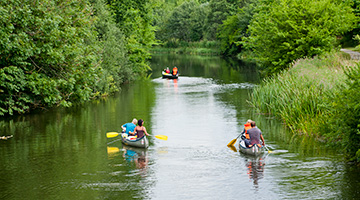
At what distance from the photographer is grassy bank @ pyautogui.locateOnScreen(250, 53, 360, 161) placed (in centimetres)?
1744

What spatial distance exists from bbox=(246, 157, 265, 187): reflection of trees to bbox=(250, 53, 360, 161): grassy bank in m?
2.74

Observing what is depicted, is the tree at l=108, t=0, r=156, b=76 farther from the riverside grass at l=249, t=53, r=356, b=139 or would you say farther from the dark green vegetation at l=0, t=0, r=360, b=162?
the riverside grass at l=249, t=53, r=356, b=139

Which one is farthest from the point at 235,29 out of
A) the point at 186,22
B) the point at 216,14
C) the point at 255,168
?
the point at 255,168

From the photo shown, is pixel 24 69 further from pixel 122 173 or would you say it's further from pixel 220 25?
pixel 220 25

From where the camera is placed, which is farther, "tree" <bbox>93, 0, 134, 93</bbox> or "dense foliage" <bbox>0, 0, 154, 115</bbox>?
"tree" <bbox>93, 0, 134, 93</bbox>

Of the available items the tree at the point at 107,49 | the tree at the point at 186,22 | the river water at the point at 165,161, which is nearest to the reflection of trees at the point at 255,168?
the river water at the point at 165,161

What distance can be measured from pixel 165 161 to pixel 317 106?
8.39 meters

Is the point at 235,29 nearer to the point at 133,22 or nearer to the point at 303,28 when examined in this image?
the point at 133,22

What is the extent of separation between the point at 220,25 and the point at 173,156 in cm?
8132

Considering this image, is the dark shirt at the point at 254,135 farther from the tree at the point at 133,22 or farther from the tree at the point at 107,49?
the tree at the point at 133,22

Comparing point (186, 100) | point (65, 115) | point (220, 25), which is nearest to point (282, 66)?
point (186, 100)

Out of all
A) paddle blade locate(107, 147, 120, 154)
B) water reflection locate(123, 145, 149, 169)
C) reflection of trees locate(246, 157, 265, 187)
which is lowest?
reflection of trees locate(246, 157, 265, 187)

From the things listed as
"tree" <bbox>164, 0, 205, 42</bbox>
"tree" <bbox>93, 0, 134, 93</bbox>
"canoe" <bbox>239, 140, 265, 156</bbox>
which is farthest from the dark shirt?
"tree" <bbox>164, 0, 205, 42</bbox>

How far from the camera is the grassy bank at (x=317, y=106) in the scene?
17.4 m
